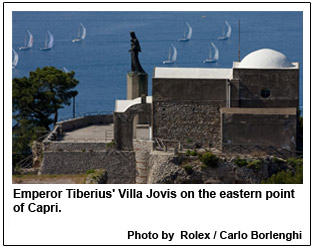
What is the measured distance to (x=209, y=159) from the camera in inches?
1977

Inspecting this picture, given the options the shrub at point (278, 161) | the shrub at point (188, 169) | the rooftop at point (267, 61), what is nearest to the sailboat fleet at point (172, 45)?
the rooftop at point (267, 61)

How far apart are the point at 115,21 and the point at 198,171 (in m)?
124

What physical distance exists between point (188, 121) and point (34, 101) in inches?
563

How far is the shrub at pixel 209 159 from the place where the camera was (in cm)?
5022

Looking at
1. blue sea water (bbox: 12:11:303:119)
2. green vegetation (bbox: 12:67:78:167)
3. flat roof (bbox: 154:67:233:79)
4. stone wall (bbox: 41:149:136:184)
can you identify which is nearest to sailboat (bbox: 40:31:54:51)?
blue sea water (bbox: 12:11:303:119)

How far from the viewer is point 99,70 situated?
131 metres

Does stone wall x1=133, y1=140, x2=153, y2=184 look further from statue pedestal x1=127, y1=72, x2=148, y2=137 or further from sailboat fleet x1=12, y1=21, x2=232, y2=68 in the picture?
sailboat fleet x1=12, y1=21, x2=232, y2=68

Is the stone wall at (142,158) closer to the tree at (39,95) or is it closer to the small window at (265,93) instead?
the small window at (265,93)

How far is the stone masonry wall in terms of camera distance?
5219 centimetres

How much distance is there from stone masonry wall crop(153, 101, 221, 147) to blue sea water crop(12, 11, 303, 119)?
4868 cm

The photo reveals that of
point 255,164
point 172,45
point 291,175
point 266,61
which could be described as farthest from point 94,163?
point 172,45

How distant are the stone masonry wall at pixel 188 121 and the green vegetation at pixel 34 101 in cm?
1130

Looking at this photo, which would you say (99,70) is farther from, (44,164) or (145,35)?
(44,164)

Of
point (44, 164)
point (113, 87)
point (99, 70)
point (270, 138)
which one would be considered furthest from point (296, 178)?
point (99, 70)
